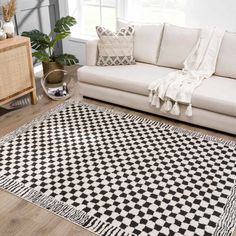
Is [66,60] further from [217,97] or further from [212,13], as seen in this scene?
[217,97]

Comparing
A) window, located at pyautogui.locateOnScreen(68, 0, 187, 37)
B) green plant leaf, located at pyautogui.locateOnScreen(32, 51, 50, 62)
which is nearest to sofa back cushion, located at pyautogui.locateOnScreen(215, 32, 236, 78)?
window, located at pyautogui.locateOnScreen(68, 0, 187, 37)

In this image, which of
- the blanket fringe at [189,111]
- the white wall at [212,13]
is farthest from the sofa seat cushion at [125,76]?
the white wall at [212,13]

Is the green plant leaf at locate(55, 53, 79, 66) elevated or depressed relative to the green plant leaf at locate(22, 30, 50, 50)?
depressed

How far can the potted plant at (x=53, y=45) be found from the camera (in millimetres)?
3920

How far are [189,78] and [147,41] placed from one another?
743 mm

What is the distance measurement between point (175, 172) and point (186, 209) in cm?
41

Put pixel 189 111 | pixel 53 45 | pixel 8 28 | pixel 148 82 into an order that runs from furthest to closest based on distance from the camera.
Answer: pixel 53 45
pixel 8 28
pixel 148 82
pixel 189 111

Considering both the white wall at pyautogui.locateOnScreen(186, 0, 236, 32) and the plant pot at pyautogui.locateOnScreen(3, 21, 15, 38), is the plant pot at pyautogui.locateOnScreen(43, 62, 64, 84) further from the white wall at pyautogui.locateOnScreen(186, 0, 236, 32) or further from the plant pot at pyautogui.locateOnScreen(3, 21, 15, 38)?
the white wall at pyautogui.locateOnScreen(186, 0, 236, 32)

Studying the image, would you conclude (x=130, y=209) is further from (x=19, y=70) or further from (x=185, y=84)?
(x=19, y=70)

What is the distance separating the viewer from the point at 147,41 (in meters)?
3.66

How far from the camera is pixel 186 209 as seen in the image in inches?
84.0

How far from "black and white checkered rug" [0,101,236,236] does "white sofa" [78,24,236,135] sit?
0.20m

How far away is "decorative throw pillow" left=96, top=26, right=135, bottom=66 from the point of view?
357cm

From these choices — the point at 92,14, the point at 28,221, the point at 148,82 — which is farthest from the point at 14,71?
the point at 92,14
